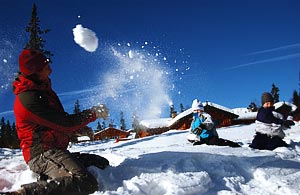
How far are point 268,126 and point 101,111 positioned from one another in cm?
495

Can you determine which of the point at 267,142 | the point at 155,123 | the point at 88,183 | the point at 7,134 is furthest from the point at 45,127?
the point at 7,134

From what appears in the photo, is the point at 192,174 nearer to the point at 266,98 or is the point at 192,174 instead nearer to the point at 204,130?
the point at 266,98

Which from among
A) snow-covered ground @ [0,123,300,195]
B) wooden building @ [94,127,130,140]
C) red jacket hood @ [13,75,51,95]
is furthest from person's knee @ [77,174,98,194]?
wooden building @ [94,127,130,140]

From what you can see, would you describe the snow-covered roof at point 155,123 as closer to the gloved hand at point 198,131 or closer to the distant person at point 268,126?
the gloved hand at point 198,131

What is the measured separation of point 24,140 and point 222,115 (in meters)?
37.3

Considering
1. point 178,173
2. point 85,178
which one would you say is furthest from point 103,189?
point 178,173

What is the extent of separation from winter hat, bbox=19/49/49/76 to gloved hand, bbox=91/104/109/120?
833 millimetres

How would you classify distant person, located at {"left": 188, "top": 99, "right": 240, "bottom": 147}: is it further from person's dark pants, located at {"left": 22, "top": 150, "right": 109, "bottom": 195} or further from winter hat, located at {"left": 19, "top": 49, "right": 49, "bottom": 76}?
winter hat, located at {"left": 19, "top": 49, "right": 49, "bottom": 76}

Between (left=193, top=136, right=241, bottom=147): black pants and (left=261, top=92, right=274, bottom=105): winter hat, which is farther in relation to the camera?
(left=193, top=136, right=241, bottom=147): black pants

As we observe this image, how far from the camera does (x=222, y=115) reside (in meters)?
39.9

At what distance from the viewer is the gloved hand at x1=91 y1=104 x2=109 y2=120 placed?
4275 millimetres

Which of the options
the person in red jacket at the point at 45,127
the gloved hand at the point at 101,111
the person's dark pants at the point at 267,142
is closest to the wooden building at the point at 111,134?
the person's dark pants at the point at 267,142

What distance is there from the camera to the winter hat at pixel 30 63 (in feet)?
13.1

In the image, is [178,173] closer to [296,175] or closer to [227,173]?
[227,173]
